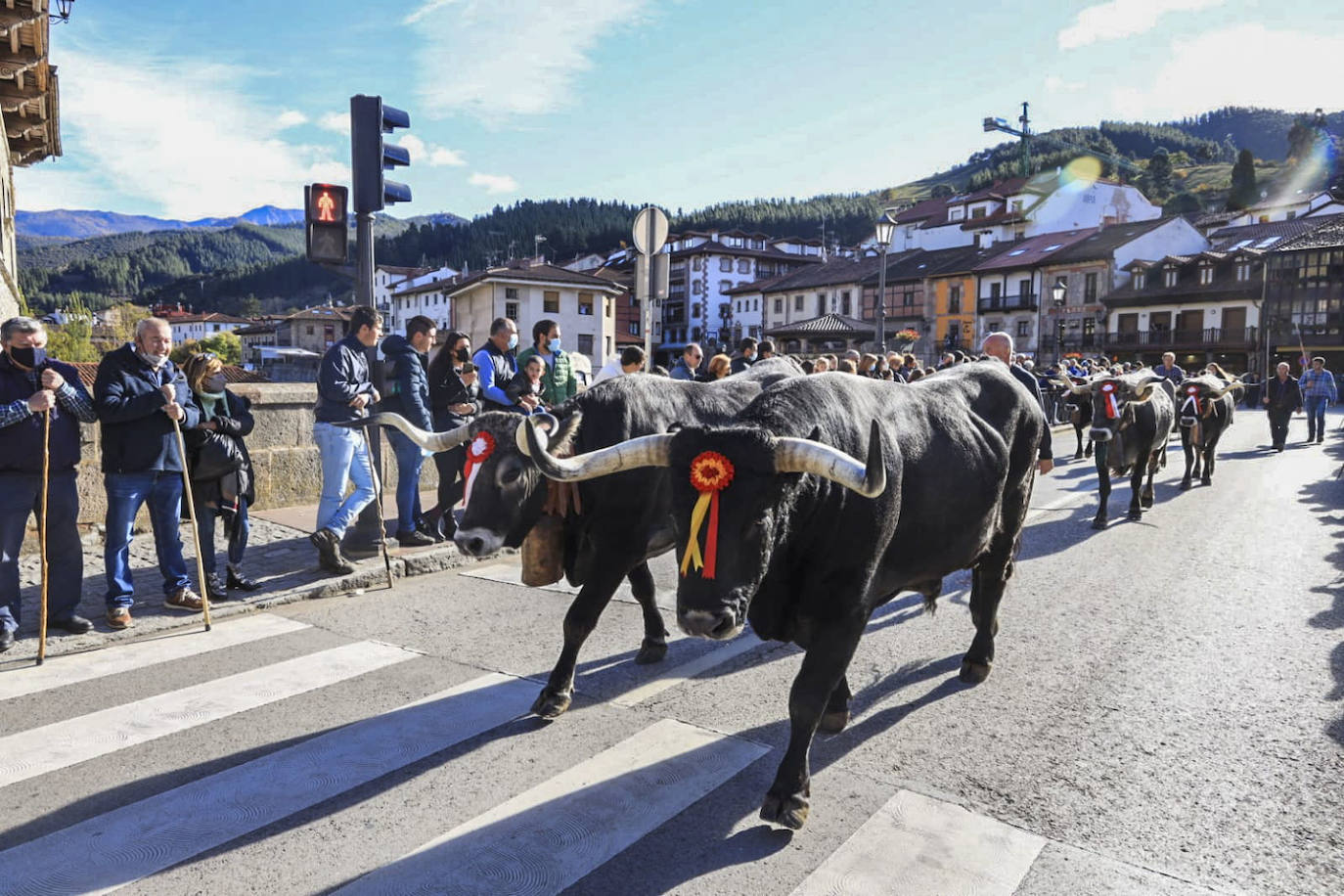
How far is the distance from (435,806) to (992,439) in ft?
10.2

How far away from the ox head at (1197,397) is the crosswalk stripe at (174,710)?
38.1 ft

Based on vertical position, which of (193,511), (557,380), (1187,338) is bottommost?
(193,511)

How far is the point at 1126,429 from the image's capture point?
9.73 meters

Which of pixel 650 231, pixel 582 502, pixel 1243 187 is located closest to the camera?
pixel 582 502

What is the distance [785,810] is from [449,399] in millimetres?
5882

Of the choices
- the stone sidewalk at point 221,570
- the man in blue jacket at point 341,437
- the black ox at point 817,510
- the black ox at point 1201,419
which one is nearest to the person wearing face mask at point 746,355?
the stone sidewalk at point 221,570

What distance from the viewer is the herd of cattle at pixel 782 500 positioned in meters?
2.88

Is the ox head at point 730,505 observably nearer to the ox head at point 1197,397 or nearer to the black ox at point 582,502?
the black ox at point 582,502

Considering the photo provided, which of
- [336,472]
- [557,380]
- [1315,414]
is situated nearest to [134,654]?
[336,472]

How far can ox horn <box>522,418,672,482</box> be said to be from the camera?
3053mm

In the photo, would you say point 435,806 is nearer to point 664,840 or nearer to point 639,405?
point 664,840

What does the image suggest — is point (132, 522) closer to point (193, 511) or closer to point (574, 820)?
point (193, 511)

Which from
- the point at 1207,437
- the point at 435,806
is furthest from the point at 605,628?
the point at 1207,437

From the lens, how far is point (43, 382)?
4984mm
